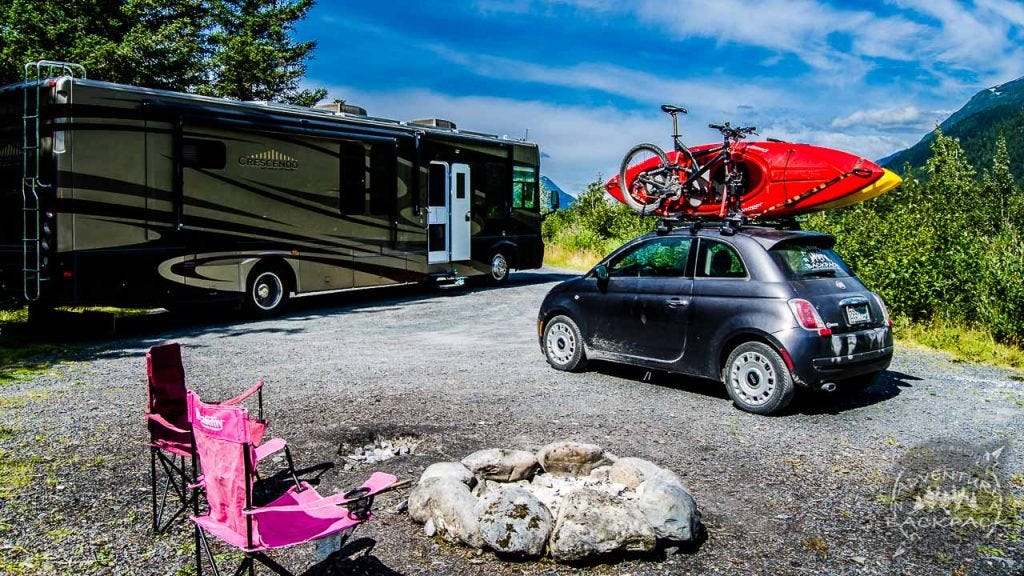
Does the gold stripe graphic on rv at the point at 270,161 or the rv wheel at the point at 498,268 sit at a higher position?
the gold stripe graphic on rv at the point at 270,161

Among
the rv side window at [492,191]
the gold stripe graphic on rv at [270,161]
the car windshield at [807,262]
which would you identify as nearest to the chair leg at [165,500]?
the car windshield at [807,262]

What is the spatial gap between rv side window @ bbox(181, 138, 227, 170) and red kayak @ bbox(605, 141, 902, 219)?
23.1 feet

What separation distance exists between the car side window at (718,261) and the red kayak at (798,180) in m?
1.46

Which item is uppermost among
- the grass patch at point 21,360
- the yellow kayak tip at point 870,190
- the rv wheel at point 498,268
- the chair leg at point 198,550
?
the yellow kayak tip at point 870,190

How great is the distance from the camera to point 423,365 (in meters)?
8.83

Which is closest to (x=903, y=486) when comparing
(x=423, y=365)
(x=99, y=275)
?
(x=423, y=365)

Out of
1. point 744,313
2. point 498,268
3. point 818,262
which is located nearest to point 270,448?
point 744,313

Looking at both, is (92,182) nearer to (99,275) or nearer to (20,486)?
(99,275)

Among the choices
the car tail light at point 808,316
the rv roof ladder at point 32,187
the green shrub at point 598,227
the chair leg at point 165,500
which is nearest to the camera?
the chair leg at point 165,500

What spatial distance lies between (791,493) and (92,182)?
30.4 feet

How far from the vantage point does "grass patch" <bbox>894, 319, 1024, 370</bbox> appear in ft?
29.8

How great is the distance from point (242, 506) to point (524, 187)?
15639mm

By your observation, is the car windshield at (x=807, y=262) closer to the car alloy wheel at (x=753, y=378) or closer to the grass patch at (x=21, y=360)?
the car alloy wheel at (x=753, y=378)

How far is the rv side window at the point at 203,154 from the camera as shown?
11305 millimetres
